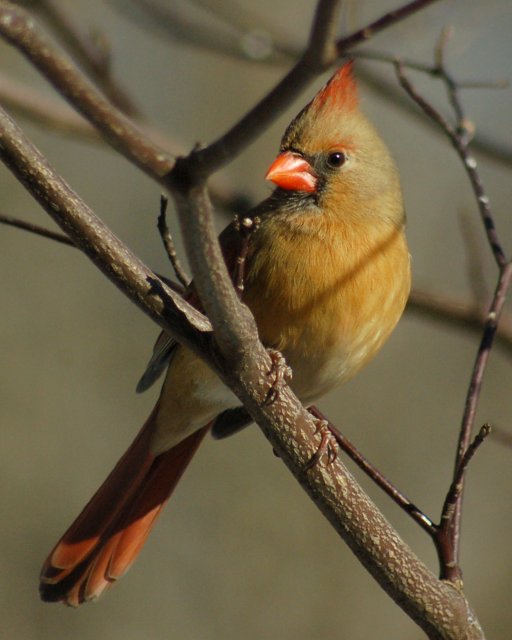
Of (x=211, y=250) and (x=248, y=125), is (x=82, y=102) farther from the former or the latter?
(x=211, y=250)

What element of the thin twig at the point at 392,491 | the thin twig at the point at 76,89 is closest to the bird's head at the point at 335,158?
the thin twig at the point at 392,491

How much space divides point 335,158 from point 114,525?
124 cm

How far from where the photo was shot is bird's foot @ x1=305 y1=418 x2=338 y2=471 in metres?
2.09

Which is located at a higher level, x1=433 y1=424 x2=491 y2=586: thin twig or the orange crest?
the orange crest

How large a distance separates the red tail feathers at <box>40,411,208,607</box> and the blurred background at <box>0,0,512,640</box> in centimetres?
212

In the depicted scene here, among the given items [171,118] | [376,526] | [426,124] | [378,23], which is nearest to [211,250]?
[378,23]

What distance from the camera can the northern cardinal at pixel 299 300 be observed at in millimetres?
2566

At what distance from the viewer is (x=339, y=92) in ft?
9.29

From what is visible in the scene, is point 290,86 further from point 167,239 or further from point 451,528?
point 451,528

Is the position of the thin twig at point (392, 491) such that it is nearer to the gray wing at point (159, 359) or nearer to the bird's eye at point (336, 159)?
the gray wing at point (159, 359)

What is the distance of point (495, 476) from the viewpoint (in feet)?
19.2

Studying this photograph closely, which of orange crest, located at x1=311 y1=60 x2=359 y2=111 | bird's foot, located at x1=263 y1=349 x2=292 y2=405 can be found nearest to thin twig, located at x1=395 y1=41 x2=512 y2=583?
orange crest, located at x1=311 y1=60 x2=359 y2=111

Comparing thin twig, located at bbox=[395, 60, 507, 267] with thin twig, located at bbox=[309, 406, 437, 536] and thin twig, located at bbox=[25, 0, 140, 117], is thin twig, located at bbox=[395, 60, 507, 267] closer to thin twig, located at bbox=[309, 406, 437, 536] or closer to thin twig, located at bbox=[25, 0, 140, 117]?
thin twig, located at bbox=[309, 406, 437, 536]

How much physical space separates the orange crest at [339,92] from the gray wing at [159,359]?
0.75m
